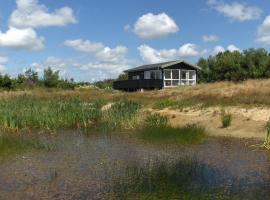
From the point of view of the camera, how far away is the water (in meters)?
10.3

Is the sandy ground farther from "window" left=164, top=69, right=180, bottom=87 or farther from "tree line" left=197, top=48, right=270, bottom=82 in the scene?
"tree line" left=197, top=48, right=270, bottom=82

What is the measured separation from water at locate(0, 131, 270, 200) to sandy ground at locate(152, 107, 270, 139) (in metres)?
1.33

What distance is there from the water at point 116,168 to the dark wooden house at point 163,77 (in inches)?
1214

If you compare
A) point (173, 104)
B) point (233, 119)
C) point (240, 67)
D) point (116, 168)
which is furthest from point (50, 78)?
point (116, 168)

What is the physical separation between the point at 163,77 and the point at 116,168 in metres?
38.1

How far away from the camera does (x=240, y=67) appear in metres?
71.2

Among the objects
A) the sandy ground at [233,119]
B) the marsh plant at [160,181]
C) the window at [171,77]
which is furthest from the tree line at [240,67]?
the marsh plant at [160,181]

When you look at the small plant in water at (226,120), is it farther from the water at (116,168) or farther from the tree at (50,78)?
the tree at (50,78)

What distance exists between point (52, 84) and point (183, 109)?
40458 millimetres

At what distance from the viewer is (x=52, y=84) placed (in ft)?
209

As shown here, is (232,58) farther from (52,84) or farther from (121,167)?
(121,167)

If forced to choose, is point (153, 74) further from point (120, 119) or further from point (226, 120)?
point (226, 120)

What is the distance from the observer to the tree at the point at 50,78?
209 ft

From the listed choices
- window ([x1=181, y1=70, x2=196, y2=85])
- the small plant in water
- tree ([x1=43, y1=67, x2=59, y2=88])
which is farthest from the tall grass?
tree ([x1=43, y1=67, x2=59, y2=88])
